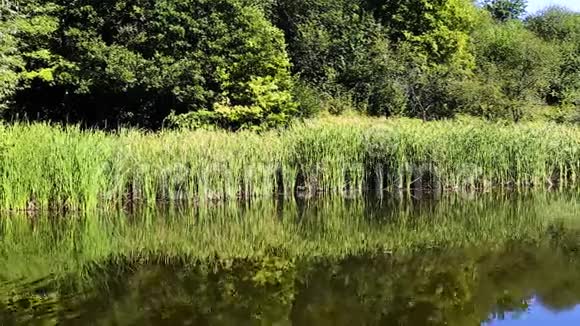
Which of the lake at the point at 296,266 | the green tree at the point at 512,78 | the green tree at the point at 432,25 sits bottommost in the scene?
the lake at the point at 296,266

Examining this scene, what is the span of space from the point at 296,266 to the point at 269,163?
237 inches

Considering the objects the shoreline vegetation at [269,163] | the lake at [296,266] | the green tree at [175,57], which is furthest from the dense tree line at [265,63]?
the lake at [296,266]

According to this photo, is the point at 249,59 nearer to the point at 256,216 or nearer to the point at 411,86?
the point at 411,86

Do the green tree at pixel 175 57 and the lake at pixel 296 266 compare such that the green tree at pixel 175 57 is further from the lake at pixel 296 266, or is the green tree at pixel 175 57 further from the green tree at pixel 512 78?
the lake at pixel 296 266

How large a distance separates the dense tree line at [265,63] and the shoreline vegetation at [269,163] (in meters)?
4.50

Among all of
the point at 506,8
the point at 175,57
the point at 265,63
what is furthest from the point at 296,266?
the point at 506,8

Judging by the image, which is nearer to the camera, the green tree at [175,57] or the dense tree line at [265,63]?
the green tree at [175,57]

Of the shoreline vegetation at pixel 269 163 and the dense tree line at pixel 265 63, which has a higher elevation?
the dense tree line at pixel 265 63

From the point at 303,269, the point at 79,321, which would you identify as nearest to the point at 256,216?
the point at 303,269

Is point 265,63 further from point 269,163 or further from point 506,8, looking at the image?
point 506,8

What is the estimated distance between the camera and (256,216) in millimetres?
10969

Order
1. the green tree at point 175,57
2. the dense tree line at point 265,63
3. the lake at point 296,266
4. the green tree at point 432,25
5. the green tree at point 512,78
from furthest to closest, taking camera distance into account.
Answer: the green tree at point 432,25 → the green tree at point 512,78 → the dense tree line at point 265,63 → the green tree at point 175,57 → the lake at point 296,266

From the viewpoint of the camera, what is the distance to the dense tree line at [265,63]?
63.9 feet

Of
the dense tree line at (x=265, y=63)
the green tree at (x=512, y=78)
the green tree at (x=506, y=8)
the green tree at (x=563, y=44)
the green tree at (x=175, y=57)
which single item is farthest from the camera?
the green tree at (x=506, y=8)
